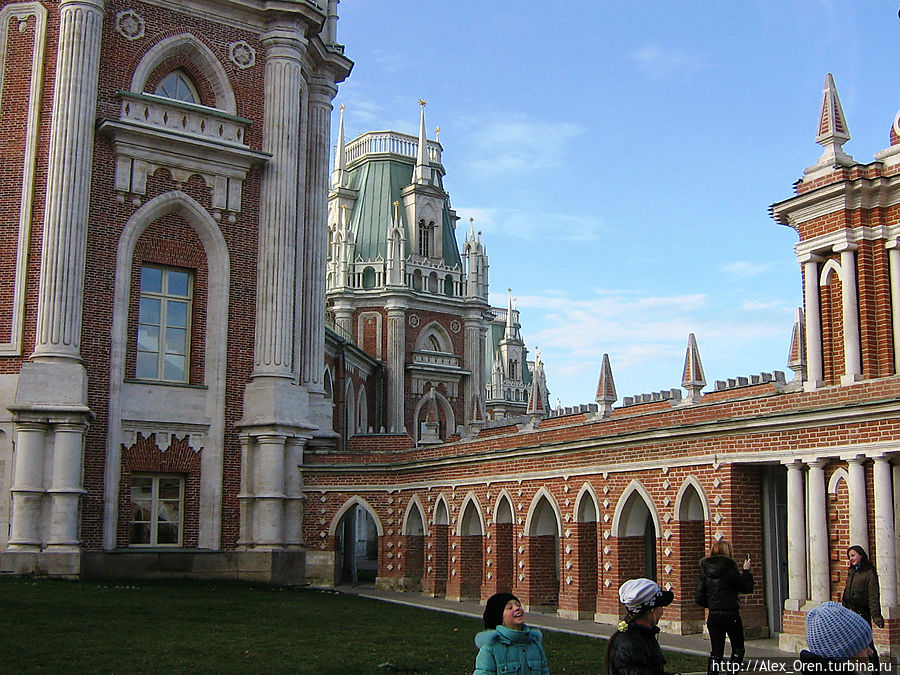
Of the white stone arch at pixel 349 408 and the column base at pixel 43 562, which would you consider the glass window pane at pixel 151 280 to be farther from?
the white stone arch at pixel 349 408

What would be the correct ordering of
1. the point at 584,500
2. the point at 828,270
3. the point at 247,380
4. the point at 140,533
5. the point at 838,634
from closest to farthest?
the point at 838,634 → the point at 828,270 → the point at 584,500 → the point at 140,533 → the point at 247,380

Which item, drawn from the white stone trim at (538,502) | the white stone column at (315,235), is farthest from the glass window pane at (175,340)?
the white stone trim at (538,502)

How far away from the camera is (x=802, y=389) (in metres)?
18.0

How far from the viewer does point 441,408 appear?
60.6 metres

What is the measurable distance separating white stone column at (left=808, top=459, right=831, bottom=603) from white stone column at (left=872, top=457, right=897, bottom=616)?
40.3 inches

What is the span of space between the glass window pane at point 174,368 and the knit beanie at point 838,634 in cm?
2419

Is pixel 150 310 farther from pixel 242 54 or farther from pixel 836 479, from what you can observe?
pixel 836 479

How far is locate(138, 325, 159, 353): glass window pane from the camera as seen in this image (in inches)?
1079

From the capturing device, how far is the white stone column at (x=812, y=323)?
17.8m

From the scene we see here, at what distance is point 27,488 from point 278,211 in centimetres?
954

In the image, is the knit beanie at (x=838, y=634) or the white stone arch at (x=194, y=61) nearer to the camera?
the knit beanie at (x=838, y=634)

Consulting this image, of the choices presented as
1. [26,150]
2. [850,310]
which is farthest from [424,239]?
[850,310]

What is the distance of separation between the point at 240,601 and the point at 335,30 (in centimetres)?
1899

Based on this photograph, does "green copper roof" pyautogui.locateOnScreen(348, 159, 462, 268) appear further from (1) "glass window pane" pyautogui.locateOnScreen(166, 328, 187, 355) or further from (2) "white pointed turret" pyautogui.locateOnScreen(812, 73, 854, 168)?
(2) "white pointed turret" pyautogui.locateOnScreen(812, 73, 854, 168)
